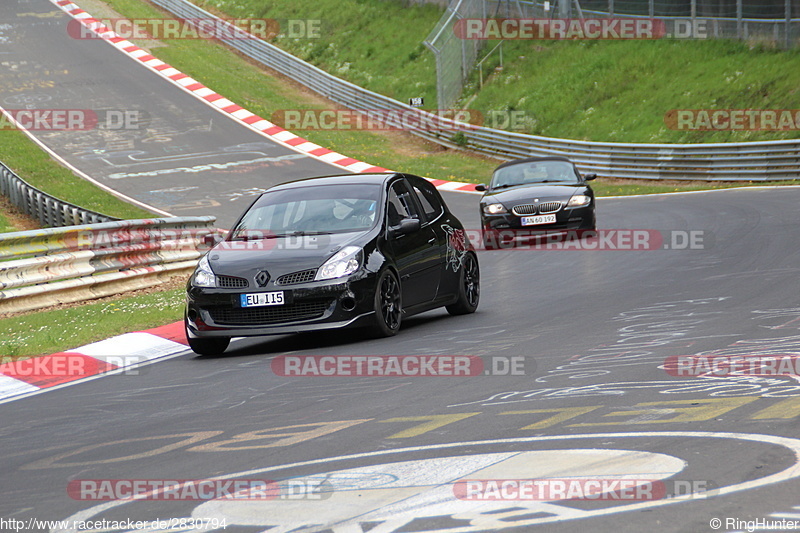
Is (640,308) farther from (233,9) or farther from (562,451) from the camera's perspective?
(233,9)

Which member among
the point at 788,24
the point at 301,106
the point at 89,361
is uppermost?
the point at 788,24

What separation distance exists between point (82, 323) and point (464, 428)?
6.88 m

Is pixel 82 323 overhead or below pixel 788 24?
below

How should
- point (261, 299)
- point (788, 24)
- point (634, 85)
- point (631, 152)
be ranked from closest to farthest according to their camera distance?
point (261, 299), point (631, 152), point (788, 24), point (634, 85)

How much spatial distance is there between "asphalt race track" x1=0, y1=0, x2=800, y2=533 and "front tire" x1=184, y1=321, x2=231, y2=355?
0.11 metres

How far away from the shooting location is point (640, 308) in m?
10.8

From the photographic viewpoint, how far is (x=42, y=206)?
23.1m

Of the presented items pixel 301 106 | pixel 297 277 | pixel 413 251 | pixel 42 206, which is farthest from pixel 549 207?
pixel 301 106

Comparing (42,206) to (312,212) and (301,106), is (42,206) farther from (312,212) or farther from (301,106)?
(301,106)

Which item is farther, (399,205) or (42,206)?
(42,206)

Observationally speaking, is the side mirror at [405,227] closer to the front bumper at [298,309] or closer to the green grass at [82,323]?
the front bumper at [298,309]

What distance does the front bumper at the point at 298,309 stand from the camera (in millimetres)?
9406

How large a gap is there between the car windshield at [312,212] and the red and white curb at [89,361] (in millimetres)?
1267

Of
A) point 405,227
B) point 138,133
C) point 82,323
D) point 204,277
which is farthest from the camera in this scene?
point 138,133
